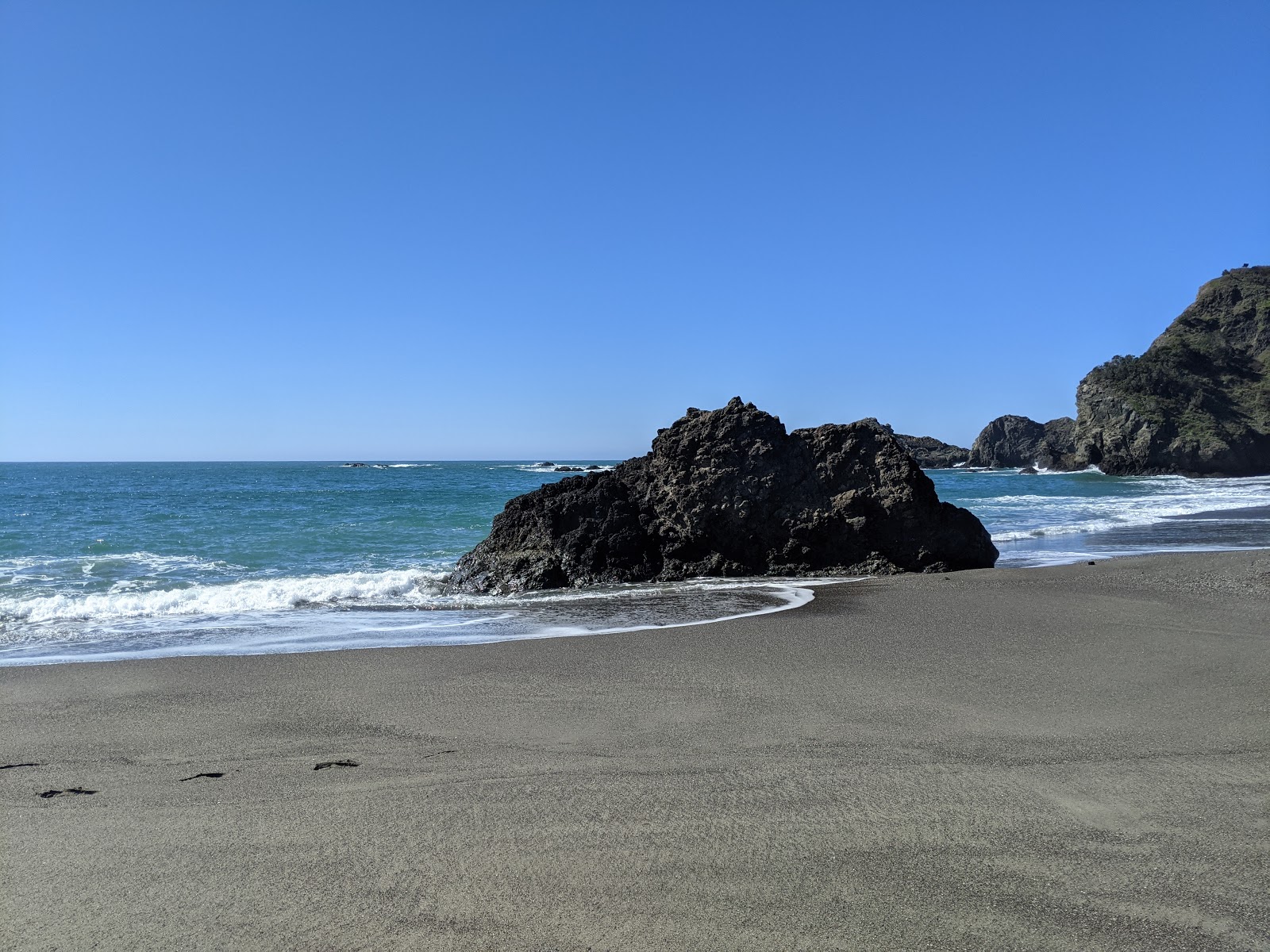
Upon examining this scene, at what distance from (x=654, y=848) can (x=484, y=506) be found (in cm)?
3172

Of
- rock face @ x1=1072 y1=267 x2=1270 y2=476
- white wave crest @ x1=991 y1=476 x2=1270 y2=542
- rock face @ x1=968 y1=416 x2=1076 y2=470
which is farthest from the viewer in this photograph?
rock face @ x1=968 y1=416 x2=1076 y2=470

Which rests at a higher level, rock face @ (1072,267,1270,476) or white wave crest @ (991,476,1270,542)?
rock face @ (1072,267,1270,476)

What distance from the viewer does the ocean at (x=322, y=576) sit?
9.50 m

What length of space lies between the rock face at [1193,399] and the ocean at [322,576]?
3876 centimetres

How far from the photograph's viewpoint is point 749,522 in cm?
1490

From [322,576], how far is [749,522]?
7394 mm

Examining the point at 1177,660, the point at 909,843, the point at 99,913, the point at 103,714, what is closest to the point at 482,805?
the point at 99,913

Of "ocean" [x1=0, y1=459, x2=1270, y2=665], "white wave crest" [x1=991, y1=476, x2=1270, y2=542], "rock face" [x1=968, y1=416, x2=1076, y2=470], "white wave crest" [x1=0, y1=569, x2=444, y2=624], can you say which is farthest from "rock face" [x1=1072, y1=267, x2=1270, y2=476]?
"white wave crest" [x1=0, y1=569, x2=444, y2=624]

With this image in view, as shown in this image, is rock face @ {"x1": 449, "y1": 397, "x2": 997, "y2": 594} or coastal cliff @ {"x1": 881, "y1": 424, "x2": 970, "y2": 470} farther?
coastal cliff @ {"x1": 881, "y1": 424, "x2": 970, "y2": 470}

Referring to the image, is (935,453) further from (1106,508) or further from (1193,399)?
(1106,508)

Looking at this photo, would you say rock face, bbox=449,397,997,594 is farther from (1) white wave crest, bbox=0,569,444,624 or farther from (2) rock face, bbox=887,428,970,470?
(2) rock face, bbox=887,428,970,470

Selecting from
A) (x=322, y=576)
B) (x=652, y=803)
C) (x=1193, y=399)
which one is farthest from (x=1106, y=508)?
(x=1193, y=399)

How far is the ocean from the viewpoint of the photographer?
9500 millimetres

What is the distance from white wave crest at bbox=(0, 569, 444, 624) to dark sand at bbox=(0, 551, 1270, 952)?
4367 millimetres
